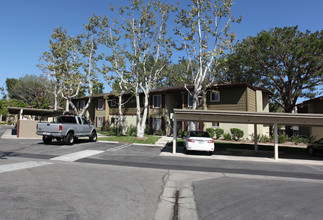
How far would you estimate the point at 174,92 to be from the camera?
25.7m

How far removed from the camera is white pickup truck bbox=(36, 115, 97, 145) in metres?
14.6

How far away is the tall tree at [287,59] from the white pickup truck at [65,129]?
16.2 metres

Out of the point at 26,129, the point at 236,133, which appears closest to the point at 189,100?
the point at 236,133

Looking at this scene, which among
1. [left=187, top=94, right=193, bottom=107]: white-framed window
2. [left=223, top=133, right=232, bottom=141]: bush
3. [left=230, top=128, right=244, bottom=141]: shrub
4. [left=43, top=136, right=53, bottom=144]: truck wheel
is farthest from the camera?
[left=187, top=94, right=193, bottom=107]: white-framed window

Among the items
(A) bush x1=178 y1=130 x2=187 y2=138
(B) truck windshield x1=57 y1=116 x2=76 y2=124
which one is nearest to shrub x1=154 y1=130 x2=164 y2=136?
Answer: (A) bush x1=178 y1=130 x2=187 y2=138

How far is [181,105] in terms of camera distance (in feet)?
92.2

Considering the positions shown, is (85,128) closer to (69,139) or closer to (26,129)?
(69,139)

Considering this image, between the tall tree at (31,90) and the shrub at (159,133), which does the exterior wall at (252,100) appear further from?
the tall tree at (31,90)

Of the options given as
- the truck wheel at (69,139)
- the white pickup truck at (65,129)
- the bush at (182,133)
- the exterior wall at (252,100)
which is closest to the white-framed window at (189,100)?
the bush at (182,133)

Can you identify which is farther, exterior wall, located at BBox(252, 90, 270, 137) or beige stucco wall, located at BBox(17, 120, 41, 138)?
exterior wall, located at BBox(252, 90, 270, 137)

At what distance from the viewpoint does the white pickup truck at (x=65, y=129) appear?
14641mm

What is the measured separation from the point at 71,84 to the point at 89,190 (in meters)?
21.4

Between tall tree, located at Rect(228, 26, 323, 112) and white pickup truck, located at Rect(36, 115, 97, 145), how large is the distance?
1621cm

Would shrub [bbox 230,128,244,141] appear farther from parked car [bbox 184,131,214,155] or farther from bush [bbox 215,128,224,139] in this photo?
parked car [bbox 184,131,214,155]
